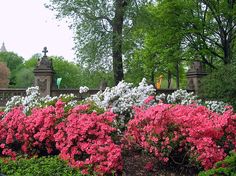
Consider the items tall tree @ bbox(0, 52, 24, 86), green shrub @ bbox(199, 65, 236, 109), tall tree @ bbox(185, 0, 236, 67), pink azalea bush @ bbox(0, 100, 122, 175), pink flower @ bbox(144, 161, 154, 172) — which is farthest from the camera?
tall tree @ bbox(0, 52, 24, 86)

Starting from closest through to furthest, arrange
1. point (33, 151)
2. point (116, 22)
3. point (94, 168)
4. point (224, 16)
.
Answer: point (94, 168) → point (33, 151) → point (116, 22) → point (224, 16)

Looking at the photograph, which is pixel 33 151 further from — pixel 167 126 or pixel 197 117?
pixel 197 117

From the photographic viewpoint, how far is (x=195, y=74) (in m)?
21.2

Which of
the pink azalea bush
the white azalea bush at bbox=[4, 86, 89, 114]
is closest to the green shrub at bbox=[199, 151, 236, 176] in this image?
the pink azalea bush

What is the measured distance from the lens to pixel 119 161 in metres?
5.96

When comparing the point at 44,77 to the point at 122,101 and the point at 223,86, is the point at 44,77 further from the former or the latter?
the point at 122,101

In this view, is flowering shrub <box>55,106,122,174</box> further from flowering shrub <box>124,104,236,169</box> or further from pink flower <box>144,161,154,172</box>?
pink flower <box>144,161,154,172</box>

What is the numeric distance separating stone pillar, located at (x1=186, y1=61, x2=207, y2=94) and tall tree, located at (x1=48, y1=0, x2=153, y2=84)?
427 cm

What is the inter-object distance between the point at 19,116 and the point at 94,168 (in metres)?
2.65

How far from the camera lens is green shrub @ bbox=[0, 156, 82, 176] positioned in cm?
582

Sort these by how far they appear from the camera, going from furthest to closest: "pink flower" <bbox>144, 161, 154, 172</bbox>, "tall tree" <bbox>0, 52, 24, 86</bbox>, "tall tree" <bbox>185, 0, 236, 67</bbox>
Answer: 1. "tall tree" <bbox>0, 52, 24, 86</bbox>
2. "tall tree" <bbox>185, 0, 236, 67</bbox>
3. "pink flower" <bbox>144, 161, 154, 172</bbox>

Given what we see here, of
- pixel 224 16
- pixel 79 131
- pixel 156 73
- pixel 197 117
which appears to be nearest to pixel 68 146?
pixel 79 131

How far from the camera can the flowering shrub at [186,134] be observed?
6.03 m

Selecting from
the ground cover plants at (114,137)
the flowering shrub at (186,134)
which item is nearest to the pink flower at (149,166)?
the ground cover plants at (114,137)
